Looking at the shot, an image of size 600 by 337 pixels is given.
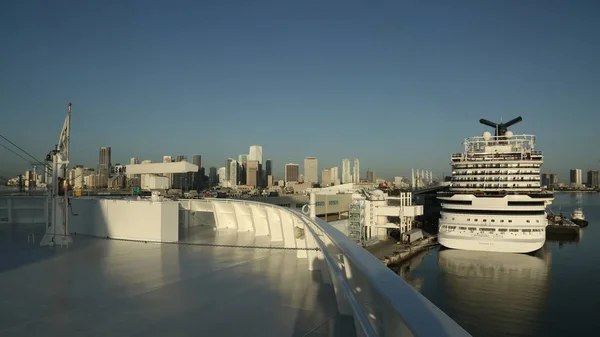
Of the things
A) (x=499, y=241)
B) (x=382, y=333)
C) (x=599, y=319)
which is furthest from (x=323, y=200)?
(x=382, y=333)

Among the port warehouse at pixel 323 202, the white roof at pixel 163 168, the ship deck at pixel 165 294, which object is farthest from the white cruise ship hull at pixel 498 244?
the ship deck at pixel 165 294

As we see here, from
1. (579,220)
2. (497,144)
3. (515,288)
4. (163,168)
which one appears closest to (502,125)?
(497,144)

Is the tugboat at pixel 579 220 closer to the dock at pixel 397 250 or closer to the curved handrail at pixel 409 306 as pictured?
the dock at pixel 397 250

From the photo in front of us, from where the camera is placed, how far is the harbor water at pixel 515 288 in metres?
19.5

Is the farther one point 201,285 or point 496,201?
point 496,201

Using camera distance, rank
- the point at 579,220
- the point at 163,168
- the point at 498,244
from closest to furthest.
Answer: the point at 163,168
the point at 498,244
the point at 579,220

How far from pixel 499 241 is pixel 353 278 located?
3984cm

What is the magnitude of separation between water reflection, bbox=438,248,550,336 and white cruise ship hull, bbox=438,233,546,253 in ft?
1.83

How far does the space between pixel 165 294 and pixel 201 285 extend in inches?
28.6

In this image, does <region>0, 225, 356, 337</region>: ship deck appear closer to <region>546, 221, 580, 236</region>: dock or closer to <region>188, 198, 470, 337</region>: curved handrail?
<region>188, 198, 470, 337</region>: curved handrail

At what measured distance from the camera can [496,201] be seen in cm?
3975

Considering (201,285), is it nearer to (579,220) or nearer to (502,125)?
(502,125)

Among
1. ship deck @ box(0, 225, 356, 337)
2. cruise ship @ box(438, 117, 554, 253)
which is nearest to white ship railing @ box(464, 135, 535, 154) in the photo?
cruise ship @ box(438, 117, 554, 253)

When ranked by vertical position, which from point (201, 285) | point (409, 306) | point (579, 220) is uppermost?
point (409, 306)
